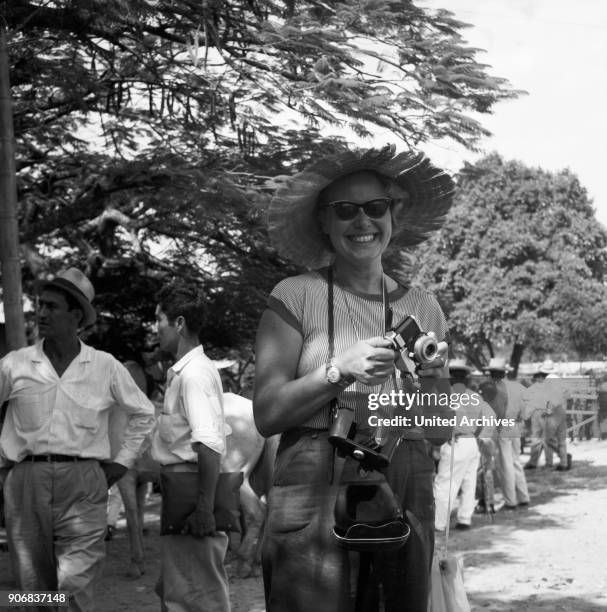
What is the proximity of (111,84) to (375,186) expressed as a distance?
6939 mm

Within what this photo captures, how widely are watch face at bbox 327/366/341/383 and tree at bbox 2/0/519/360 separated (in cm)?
545

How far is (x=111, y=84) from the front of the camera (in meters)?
9.09

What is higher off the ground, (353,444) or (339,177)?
(339,177)

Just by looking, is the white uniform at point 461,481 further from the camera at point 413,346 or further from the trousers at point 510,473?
the camera at point 413,346

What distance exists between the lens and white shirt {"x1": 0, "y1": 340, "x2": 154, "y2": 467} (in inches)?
170

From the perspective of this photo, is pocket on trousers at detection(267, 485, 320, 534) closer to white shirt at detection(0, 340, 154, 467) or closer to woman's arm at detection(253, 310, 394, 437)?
woman's arm at detection(253, 310, 394, 437)

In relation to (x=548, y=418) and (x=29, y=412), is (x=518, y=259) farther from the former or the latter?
(x=29, y=412)

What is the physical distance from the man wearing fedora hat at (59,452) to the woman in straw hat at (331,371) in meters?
1.96

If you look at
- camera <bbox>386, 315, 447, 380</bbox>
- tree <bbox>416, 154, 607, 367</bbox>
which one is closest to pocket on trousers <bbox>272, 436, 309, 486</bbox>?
camera <bbox>386, 315, 447, 380</bbox>

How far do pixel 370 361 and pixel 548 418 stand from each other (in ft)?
45.8

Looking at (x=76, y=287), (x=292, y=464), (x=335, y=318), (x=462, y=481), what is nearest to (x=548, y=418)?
(x=462, y=481)

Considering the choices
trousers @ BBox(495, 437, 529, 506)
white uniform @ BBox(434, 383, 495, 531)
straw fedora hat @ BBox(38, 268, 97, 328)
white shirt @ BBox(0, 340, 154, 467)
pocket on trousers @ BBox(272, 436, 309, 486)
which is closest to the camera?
pocket on trousers @ BBox(272, 436, 309, 486)

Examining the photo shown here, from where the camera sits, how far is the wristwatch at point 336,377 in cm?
224

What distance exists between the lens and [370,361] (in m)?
2.17
